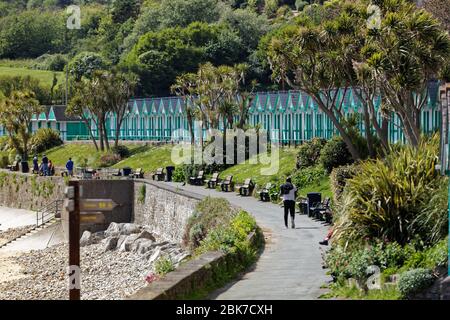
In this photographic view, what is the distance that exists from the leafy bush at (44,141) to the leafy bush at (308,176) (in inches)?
1695

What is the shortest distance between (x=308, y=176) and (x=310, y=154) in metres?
3.49

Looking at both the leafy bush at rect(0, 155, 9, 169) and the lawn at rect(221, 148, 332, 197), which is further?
the leafy bush at rect(0, 155, 9, 169)

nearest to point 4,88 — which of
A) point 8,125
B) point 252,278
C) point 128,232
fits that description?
point 8,125

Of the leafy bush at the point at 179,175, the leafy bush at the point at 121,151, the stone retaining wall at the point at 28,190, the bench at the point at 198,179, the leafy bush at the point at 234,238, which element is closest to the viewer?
the leafy bush at the point at 234,238

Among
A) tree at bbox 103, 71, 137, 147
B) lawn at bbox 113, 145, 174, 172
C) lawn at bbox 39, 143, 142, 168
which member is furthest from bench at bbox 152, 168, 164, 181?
tree at bbox 103, 71, 137, 147

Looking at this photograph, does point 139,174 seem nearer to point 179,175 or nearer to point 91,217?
point 179,175

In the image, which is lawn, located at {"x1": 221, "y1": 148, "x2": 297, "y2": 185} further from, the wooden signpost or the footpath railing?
the wooden signpost

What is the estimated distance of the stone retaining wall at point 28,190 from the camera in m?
56.4

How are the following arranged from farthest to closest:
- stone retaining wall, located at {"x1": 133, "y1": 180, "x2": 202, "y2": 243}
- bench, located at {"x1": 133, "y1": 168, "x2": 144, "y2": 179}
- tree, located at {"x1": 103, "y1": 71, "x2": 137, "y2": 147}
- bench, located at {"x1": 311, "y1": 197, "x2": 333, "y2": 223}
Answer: tree, located at {"x1": 103, "y1": 71, "x2": 137, "y2": 147}, bench, located at {"x1": 133, "y1": 168, "x2": 144, "y2": 179}, stone retaining wall, located at {"x1": 133, "y1": 180, "x2": 202, "y2": 243}, bench, located at {"x1": 311, "y1": 197, "x2": 333, "y2": 223}

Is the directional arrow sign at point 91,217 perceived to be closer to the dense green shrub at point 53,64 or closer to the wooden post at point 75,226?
the wooden post at point 75,226

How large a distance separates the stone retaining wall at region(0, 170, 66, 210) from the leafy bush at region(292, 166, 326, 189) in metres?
15.9

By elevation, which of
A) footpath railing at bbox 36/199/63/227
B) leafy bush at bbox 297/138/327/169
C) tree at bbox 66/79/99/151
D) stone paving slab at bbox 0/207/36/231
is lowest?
stone paving slab at bbox 0/207/36/231

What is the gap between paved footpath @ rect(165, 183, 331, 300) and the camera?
17.5m

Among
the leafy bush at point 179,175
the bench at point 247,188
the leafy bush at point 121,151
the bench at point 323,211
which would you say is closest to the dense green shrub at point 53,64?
the leafy bush at point 121,151
